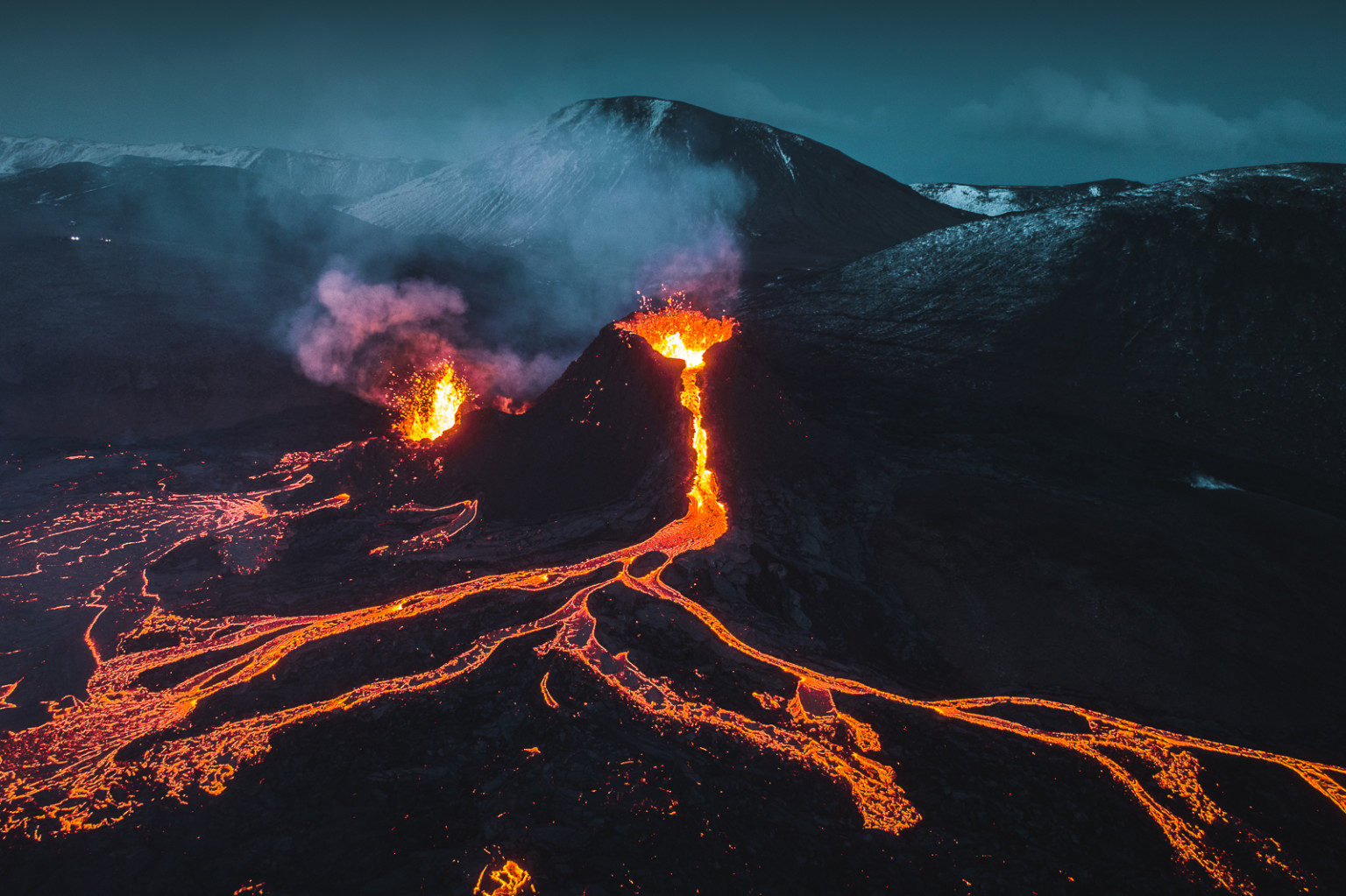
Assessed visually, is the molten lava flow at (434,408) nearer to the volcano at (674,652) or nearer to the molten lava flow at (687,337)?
the volcano at (674,652)

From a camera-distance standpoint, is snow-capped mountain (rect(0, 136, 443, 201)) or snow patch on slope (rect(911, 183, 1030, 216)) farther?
snow-capped mountain (rect(0, 136, 443, 201))

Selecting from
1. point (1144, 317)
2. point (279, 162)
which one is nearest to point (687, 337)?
point (1144, 317)

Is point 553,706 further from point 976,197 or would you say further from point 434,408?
point 976,197

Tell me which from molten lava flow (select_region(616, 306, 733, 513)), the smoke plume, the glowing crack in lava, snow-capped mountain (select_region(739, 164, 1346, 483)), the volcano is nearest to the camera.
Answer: the volcano

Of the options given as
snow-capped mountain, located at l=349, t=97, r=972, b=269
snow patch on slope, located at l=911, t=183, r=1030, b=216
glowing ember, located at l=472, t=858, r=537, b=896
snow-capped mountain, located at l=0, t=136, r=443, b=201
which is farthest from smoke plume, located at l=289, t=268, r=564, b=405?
snow-capped mountain, located at l=0, t=136, r=443, b=201

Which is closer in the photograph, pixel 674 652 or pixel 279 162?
pixel 674 652

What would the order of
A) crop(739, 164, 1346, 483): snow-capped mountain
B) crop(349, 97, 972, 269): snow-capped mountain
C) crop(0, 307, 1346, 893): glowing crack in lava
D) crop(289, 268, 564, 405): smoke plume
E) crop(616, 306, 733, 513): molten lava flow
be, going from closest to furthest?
crop(0, 307, 1346, 893): glowing crack in lava → crop(616, 306, 733, 513): molten lava flow → crop(739, 164, 1346, 483): snow-capped mountain → crop(289, 268, 564, 405): smoke plume → crop(349, 97, 972, 269): snow-capped mountain

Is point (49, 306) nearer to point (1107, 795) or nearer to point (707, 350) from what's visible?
point (707, 350)

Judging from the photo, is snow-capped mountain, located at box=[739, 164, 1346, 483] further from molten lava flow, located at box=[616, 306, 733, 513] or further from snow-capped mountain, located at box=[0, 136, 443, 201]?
snow-capped mountain, located at box=[0, 136, 443, 201]
